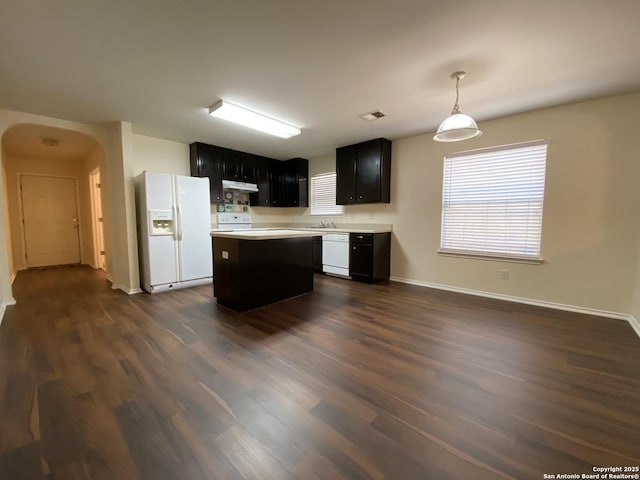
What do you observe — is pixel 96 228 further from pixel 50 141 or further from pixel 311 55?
pixel 311 55

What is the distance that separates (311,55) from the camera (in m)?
2.19

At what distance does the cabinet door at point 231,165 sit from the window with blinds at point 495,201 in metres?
3.83

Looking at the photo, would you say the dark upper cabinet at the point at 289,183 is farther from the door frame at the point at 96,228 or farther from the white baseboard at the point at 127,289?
the door frame at the point at 96,228

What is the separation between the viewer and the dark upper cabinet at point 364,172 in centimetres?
451

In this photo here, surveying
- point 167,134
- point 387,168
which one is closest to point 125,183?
point 167,134

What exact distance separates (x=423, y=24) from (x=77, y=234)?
316 inches

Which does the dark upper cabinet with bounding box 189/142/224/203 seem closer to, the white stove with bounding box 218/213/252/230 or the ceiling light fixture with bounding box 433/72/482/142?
the white stove with bounding box 218/213/252/230

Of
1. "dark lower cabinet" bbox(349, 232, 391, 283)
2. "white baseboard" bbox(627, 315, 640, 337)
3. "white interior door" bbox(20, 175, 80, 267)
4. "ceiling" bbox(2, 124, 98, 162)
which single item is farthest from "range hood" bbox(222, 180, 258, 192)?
"white baseboard" bbox(627, 315, 640, 337)

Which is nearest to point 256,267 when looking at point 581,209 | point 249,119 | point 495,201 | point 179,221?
point 179,221

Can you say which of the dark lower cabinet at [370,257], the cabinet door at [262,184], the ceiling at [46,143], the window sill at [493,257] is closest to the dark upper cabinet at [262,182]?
the cabinet door at [262,184]

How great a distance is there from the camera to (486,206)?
12.3ft

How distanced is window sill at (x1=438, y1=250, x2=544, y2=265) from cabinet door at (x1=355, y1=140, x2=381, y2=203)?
4.76 ft

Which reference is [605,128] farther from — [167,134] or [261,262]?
[167,134]

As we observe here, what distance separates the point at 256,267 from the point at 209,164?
2661mm
